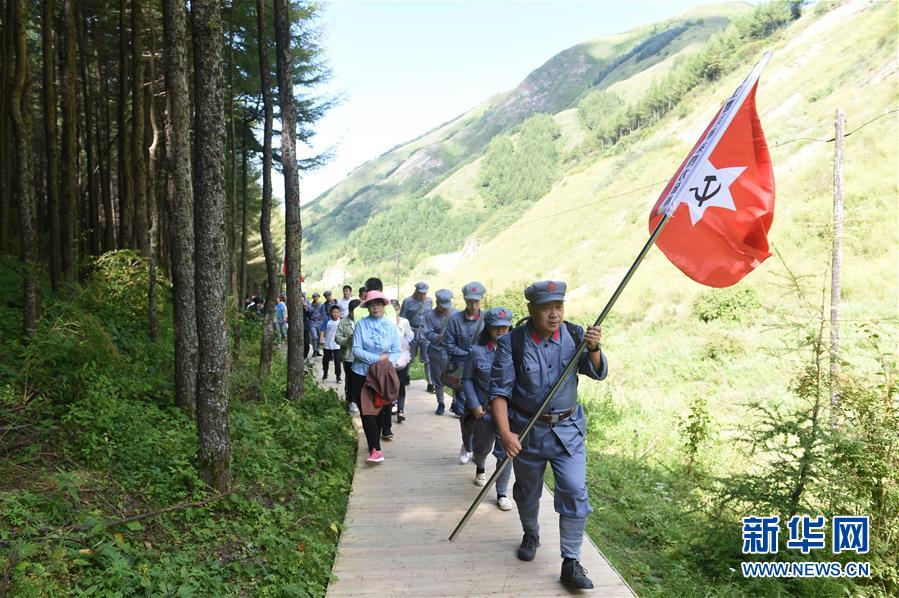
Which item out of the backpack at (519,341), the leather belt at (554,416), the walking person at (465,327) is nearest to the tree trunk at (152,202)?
the walking person at (465,327)

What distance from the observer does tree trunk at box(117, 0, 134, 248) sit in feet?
38.9

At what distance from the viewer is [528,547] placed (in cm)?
483

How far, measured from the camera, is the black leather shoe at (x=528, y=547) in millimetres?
4793

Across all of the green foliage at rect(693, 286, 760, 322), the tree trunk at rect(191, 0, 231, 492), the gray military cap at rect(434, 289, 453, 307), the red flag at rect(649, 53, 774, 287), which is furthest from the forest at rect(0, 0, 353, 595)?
the green foliage at rect(693, 286, 760, 322)

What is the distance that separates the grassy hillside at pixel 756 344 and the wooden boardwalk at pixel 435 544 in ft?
2.91

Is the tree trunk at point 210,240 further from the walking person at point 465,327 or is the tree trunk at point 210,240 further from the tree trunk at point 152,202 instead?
the tree trunk at point 152,202

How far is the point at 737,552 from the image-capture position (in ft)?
18.6

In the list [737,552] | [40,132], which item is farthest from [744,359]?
[40,132]

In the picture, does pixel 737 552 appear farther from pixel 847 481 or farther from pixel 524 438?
pixel 524 438

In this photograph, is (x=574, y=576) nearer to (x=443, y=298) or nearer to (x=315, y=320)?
(x=443, y=298)

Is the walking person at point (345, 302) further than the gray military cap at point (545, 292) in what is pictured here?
Yes

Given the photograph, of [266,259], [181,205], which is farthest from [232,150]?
[181,205]

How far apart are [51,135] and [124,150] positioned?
338 centimetres

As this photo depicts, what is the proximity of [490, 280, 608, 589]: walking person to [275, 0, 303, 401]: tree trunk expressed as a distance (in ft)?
20.1
